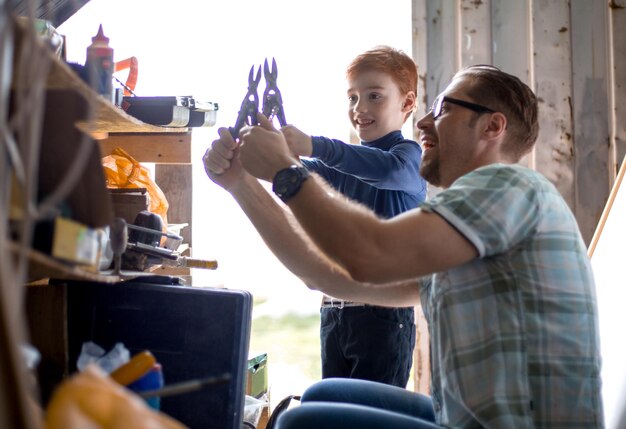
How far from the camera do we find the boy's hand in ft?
6.33

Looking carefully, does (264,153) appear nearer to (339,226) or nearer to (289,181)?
(289,181)

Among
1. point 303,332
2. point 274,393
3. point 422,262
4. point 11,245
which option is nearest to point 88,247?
point 11,245

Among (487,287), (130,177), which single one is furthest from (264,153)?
(130,177)

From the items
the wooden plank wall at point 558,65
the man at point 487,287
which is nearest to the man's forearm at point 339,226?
the man at point 487,287

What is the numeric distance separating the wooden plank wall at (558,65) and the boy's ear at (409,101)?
0.76 metres

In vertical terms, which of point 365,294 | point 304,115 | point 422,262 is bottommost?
point 365,294

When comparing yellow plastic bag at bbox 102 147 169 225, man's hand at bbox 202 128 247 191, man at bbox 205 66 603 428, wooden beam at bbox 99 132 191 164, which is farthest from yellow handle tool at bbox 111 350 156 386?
wooden beam at bbox 99 132 191 164

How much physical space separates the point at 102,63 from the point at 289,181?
536 mm

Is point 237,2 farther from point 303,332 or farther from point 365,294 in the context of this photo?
point 303,332

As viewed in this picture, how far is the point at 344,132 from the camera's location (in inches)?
144

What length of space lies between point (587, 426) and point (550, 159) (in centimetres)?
220

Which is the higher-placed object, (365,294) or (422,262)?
(422,262)

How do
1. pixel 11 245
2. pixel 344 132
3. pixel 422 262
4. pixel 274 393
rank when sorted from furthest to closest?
pixel 274 393 → pixel 344 132 → pixel 422 262 → pixel 11 245

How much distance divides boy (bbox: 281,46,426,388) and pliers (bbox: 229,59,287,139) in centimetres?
14
